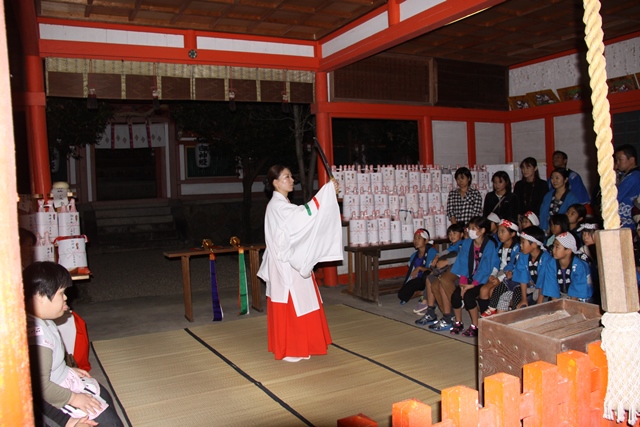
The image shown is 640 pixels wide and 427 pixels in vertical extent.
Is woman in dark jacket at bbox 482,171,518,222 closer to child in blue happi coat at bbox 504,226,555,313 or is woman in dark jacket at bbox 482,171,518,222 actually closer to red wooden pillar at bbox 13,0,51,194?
child in blue happi coat at bbox 504,226,555,313

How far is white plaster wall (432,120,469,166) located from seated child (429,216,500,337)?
3213mm

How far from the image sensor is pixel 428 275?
618 cm

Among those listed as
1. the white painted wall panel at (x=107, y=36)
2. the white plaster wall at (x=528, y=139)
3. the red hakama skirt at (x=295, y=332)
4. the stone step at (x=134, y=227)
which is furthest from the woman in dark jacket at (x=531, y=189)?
the stone step at (x=134, y=227)

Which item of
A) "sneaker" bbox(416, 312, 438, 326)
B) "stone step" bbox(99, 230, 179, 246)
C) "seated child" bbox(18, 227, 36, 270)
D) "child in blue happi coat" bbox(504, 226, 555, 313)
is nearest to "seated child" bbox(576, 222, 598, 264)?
"child in blue happi coat" bbox(504, 226, 555, 313)

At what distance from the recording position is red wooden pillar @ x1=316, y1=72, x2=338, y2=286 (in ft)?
25.9

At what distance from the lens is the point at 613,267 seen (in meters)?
1.67

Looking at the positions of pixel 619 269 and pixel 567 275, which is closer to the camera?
pixel 619 269

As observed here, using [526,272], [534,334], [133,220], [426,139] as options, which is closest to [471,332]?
Answer: [526,272]

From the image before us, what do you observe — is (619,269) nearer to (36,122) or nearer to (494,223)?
(494,223)

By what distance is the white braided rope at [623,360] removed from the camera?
5.59 ft

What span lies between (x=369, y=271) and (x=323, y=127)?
2.33 m

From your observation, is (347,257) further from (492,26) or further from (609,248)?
(609,248)

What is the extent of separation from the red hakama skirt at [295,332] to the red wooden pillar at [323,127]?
10.7 ft

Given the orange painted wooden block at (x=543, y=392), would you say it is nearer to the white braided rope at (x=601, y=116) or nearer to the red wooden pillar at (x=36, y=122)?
the white braided rope at (x=601, y=116)
